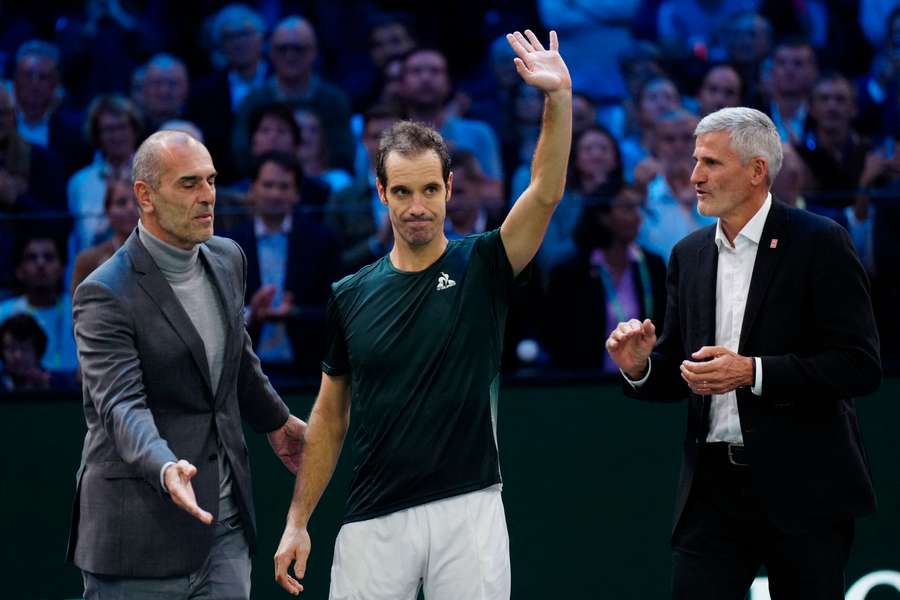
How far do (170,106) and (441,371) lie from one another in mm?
4413

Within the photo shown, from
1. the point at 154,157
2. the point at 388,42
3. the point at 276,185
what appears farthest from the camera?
the point at 388,42

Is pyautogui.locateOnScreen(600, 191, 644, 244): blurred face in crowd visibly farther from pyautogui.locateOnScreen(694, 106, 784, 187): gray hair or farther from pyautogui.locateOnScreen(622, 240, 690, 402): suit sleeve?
pyautogui.locateOnScreen(694, 106, 784, 187): gray hair

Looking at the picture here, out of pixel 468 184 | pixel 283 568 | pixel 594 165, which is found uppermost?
pixel 594 165

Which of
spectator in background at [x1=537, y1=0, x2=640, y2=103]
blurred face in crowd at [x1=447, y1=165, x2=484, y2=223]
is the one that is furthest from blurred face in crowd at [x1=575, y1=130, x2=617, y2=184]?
spectator in background at [x1=537, y1=0, x2=640, y2=103]

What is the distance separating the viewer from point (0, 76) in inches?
313

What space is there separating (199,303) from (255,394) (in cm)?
43

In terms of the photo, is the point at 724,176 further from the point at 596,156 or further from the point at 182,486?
the point at 596,156

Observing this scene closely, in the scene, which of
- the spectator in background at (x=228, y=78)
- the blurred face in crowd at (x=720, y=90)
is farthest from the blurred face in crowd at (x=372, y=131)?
the blurred face in crowd at (x=720, y=90)

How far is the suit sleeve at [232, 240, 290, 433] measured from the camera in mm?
4230

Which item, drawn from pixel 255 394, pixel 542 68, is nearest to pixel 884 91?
pixel 542 68

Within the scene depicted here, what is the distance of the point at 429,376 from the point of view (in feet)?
12.5

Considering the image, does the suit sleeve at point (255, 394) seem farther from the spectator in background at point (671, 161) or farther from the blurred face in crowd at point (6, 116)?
the blurred face in crowd at point (6, 116)

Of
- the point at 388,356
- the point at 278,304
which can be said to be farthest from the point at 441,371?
the point at 278,304

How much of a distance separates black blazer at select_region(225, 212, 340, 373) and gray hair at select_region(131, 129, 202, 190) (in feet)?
5.77
